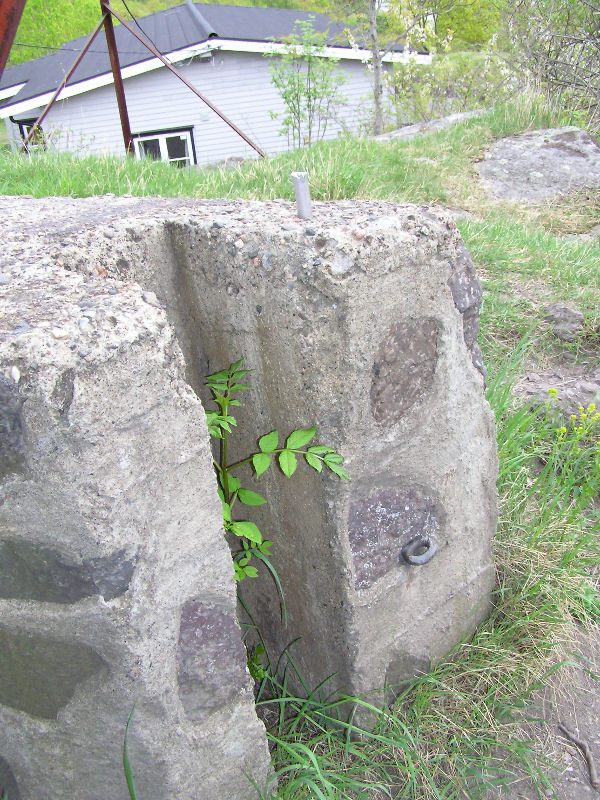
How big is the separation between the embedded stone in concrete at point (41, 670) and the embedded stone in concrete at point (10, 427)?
1.21 feet

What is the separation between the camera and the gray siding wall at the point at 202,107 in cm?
1426

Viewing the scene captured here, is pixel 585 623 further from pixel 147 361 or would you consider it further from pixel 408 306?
pixel 147 361

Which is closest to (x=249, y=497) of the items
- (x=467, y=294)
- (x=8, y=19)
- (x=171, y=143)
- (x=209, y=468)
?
(x=209, y=468)

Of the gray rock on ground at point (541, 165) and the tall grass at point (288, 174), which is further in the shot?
the gray rock on ground at point (541, 165)

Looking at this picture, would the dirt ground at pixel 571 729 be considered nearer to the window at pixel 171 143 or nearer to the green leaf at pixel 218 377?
the green leaf at pixel 218 377

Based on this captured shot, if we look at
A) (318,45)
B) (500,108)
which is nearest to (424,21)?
(318,45)

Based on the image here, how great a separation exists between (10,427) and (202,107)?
14.9 meters

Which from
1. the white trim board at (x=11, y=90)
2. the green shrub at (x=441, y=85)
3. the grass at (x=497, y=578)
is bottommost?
the grass at (x=497, y=578)

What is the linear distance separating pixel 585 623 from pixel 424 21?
16.3 meters

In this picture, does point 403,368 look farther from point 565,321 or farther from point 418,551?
point 565,321

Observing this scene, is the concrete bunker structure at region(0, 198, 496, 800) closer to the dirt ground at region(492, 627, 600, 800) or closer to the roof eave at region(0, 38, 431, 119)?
the dirt ground at region(492, 627, 600, 800)

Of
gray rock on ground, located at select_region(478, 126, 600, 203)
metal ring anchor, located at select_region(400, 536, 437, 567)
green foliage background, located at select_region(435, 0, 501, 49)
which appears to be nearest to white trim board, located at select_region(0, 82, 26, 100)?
gray rock on ground, located at select_region(478, 126, 600, 203)

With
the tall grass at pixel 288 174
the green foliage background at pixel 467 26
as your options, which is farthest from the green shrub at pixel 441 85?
the green foliage background at pixel 467 26

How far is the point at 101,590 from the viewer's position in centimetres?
113
